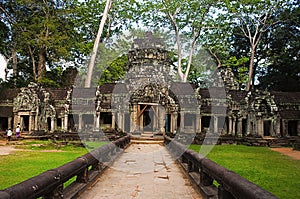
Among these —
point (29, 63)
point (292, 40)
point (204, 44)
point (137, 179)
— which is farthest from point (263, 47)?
point (137, 179)

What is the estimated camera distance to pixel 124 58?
39.7m

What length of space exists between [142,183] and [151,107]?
19664 millimetres

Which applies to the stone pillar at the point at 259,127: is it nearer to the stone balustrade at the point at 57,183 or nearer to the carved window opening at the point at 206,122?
the carved window opening at the point at 206,122

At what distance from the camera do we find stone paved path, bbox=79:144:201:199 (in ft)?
20.1

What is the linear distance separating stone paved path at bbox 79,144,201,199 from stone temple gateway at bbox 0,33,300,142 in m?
15.2

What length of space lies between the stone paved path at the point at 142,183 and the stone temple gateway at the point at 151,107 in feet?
49.9

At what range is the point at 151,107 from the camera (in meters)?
26.8

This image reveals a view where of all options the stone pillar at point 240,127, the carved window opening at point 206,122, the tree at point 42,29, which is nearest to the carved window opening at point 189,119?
the carved window opening at point 206,122

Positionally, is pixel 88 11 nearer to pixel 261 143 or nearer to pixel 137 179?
pixel 261 143

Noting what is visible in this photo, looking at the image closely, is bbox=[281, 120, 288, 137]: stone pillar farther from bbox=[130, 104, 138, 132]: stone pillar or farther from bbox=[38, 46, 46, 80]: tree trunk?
bbox=[38, 46, 46, 80]: tree trunk

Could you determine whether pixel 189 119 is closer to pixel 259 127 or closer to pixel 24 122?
pixel 259 127

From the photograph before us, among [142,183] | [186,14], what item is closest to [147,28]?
[186,14]

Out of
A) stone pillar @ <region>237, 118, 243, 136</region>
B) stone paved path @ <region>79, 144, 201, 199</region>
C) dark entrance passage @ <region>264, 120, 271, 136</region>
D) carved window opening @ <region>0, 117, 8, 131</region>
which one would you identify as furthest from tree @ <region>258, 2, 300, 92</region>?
carved window opening @ <region>0, 117, 8, 131</region>

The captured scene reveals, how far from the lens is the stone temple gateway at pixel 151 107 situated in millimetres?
25844
